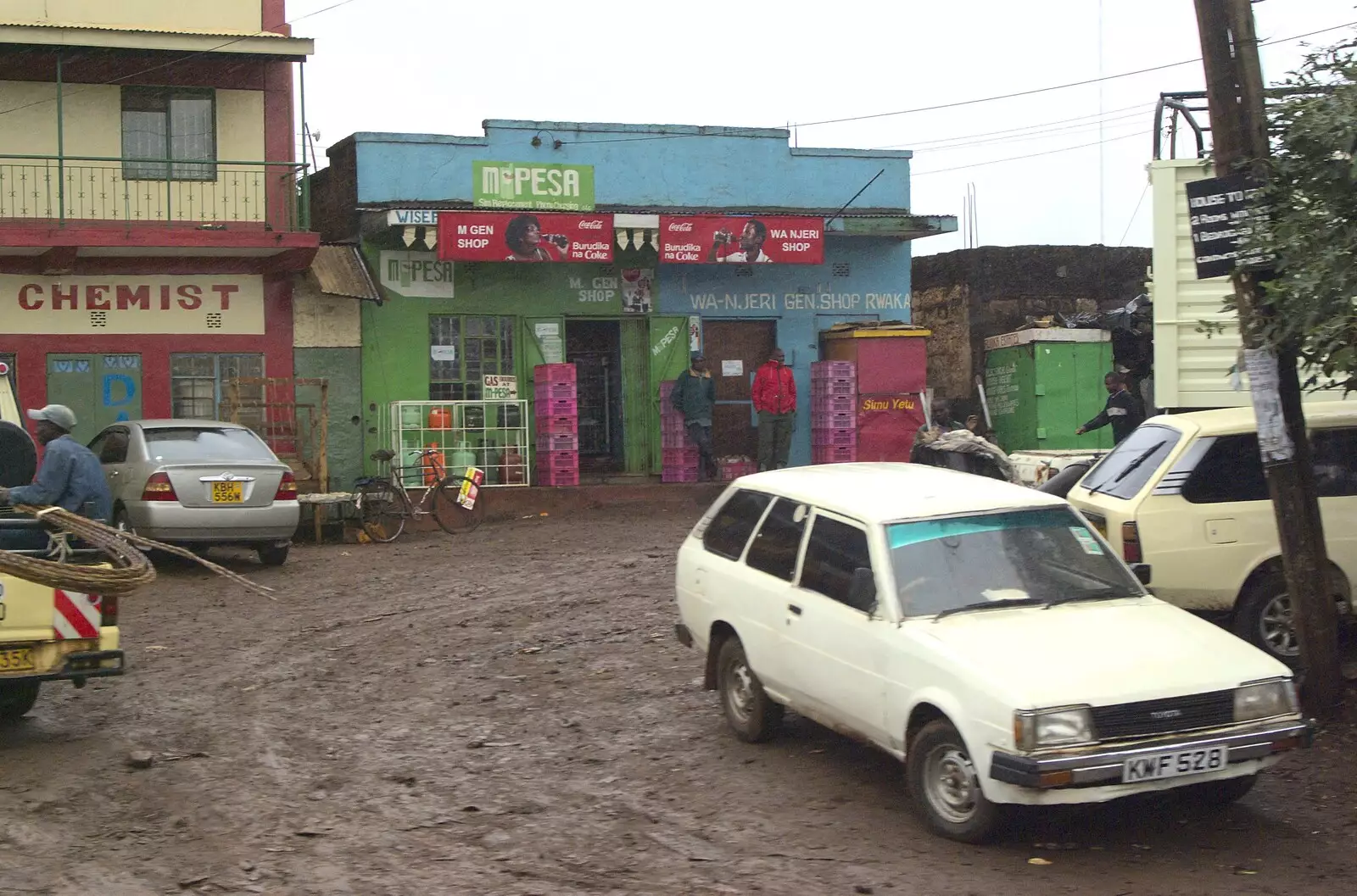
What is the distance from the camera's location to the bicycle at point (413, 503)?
711 inches

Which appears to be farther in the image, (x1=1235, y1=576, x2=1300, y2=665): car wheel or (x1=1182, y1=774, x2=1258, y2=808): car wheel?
(x1=1235, y1=576, x2=1300, y2=665): car wheel

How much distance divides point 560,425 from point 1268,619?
1261cm

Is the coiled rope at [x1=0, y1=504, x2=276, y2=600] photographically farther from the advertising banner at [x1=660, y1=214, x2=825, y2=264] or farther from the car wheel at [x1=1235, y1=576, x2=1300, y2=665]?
the advertising banner at [x1=660, y1=214, x2=825, y2=264]

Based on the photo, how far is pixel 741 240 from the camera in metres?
21.2

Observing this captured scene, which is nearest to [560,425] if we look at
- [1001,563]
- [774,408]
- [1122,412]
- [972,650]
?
[774,408]

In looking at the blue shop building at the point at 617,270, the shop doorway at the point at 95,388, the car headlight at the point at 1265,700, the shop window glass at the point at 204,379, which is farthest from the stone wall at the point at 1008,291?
the car headlight at the point at 1265,700

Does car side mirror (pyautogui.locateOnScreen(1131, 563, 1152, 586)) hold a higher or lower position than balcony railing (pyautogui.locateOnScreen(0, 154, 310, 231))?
lower

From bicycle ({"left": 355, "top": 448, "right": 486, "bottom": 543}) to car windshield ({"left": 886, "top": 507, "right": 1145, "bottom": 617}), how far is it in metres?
12.0

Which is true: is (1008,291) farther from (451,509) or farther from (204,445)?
(204,445)

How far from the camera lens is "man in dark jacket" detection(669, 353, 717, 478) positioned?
2094 centimetres

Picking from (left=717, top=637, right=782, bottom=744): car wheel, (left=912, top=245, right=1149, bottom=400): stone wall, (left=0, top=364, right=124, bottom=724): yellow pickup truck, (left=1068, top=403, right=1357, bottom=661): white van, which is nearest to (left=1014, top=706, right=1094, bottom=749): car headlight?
(left=717, top=637, right=782, bottom=744): car wheel

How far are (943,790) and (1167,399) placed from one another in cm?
671

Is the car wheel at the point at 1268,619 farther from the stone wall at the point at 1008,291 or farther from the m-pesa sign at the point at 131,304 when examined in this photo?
the stone wall at the point at 1008,291

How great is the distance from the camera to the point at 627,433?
2227 cm
